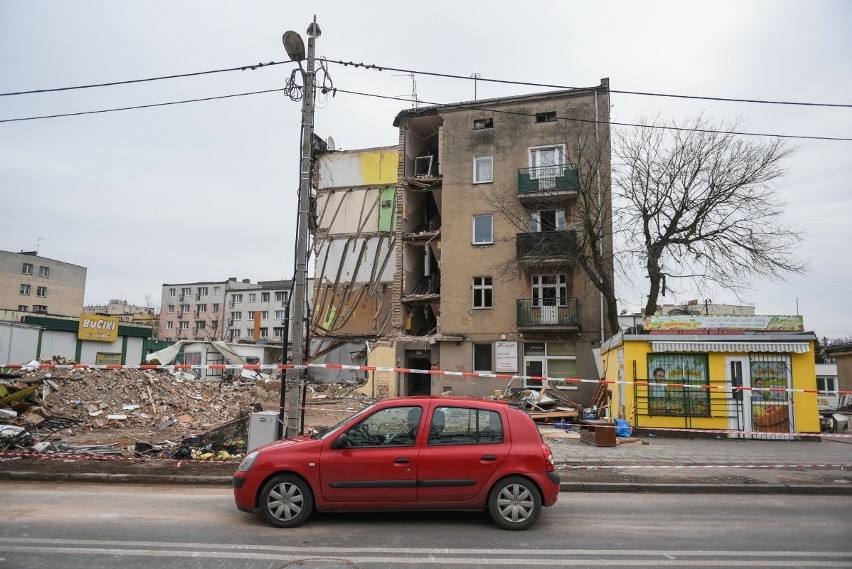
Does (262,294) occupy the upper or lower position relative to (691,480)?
upper

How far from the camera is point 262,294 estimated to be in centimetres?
8369

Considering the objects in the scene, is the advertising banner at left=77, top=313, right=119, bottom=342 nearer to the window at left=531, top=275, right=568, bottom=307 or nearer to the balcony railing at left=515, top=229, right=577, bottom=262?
the balcony railing at left=515, top=229, right=577, bottom=262

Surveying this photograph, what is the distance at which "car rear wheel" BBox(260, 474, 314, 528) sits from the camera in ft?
20.6

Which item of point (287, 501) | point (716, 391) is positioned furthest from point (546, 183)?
point (287, 501)

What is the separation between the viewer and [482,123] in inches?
1179

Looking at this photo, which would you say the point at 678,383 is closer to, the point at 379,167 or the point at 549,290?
the point at 549,290

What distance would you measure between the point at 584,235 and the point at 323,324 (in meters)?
17.0

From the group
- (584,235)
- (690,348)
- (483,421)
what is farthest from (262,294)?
(483,421)

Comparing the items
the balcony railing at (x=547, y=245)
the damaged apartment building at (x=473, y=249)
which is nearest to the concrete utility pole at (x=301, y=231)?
the damaged apartment building at (x=473, y=249)

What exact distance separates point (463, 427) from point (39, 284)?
72.2m

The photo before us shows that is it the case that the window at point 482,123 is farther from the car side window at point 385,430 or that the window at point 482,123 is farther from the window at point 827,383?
the window at point 827,383

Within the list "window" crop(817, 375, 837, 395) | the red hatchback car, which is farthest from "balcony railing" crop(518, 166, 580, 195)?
"window" crop(817, 375, 837, 395)

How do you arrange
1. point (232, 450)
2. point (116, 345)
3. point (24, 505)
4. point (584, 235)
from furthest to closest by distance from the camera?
point (116, 345) → point (584, 235) → point (232, 450) → point (24, 505)

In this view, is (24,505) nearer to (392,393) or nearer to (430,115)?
(392,393)
